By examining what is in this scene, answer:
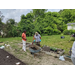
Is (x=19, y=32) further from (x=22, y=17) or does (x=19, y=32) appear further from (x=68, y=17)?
(x=68, y=17)

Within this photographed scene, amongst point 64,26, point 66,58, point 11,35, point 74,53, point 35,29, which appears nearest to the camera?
point 74,53

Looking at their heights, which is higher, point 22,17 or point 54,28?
point 22,17

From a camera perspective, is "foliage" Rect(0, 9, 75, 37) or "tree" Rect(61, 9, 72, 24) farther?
"tree" Rect(61, 9, 72, 24)

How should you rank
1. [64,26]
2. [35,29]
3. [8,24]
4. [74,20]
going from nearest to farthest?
[8,24] < [35,29] < [64,26] < [74,20]

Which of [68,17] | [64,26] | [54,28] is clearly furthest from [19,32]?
[68,17]

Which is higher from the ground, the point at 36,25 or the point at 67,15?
the point at 67,15

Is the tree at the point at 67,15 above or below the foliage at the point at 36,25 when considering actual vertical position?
above

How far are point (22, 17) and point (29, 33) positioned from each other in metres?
5.69

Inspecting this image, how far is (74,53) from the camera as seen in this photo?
6.22ft

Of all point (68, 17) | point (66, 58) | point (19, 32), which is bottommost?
point (66, 58)

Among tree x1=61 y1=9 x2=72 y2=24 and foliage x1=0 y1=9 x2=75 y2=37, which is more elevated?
tree x1=61 y1=9 x2=72 y2=24

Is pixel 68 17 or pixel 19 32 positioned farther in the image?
pixel 68 17

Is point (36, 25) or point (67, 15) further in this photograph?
point (67, 15)

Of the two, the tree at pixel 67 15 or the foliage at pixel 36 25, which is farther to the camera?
the tree at pixel 67 15
